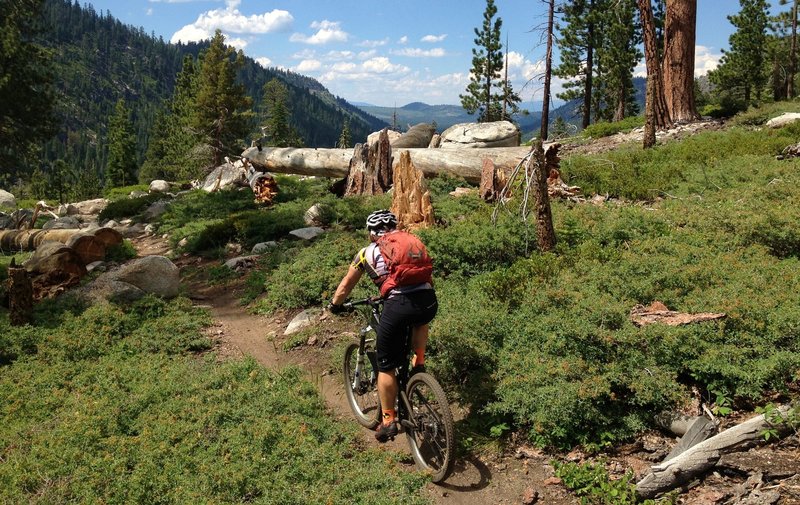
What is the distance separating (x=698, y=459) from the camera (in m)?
4.64

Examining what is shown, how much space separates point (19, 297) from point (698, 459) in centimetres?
1128

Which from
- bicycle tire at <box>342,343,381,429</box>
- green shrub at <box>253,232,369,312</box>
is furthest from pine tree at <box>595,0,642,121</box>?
bicycle tire at <box>342,343,381,429</box>

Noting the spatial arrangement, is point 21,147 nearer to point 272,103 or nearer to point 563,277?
point 563,277

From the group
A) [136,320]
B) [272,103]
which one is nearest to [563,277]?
[136,320]

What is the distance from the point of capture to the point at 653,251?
8664mm

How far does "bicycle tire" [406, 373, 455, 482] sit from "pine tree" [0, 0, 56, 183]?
84.1ft

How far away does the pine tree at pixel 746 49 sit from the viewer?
40.9 m

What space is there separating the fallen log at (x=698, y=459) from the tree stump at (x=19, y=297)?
10.7 meters

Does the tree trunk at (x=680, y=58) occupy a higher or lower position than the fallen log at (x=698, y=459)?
higher

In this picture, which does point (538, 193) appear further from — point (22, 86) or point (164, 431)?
point (22, 86)

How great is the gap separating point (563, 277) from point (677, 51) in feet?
68.1

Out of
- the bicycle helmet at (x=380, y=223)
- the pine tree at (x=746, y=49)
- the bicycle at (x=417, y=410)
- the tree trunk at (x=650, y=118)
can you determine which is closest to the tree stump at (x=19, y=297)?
the bicycle at (x=417, y=410)

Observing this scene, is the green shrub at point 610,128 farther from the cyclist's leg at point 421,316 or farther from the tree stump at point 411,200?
the cyclist's leg at point 421,316

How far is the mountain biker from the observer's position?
5492mm
